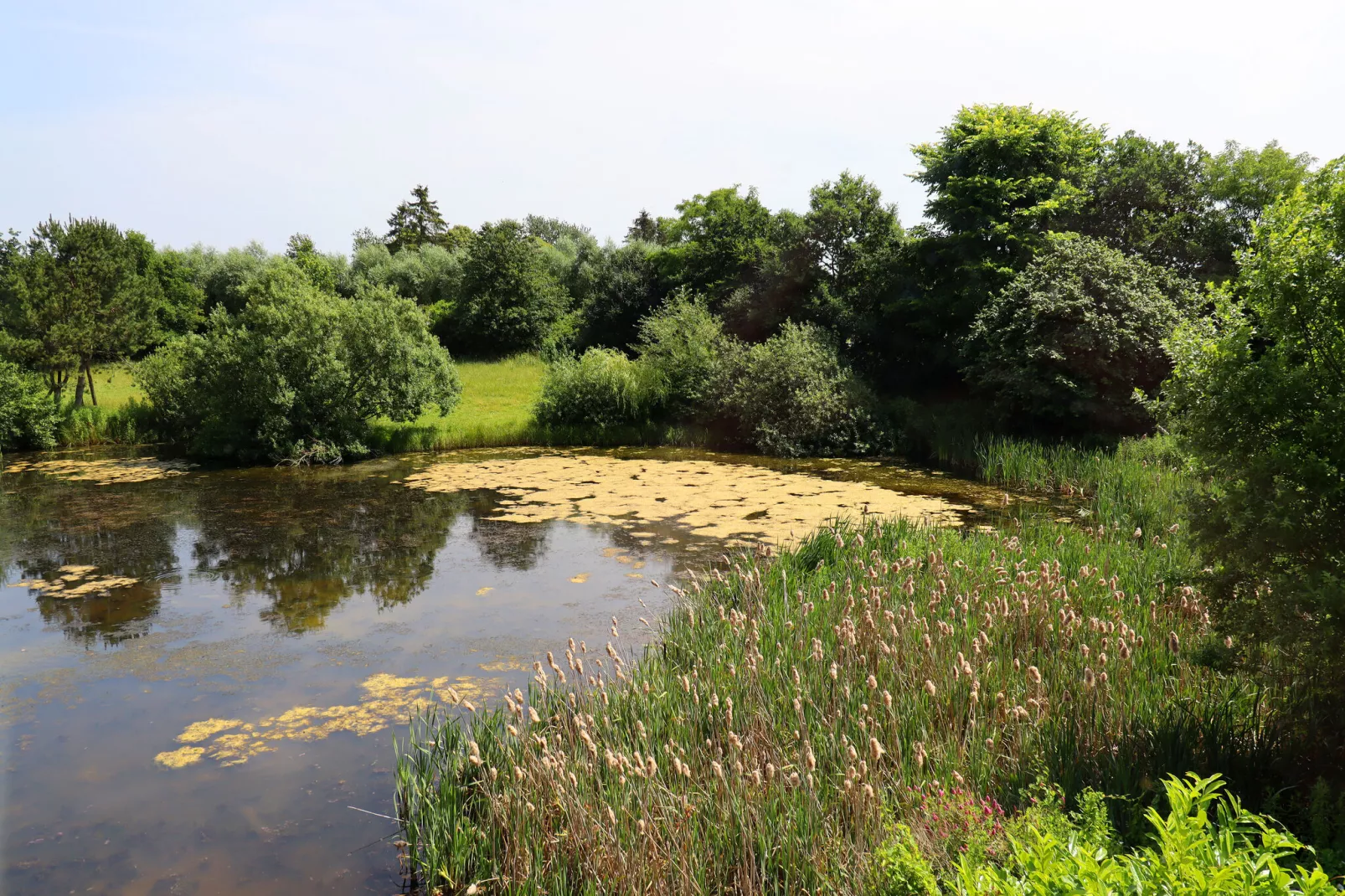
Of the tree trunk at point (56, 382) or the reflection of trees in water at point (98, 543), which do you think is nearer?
the reflection of trees in water at point (98, 543)

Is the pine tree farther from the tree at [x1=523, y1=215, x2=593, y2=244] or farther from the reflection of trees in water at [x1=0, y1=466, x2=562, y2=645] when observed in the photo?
the reflection of trees in water at [x1=0, y1=466, x2=562, y2=645]

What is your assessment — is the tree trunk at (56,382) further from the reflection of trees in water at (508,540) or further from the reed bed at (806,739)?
the reed bed at (806,739)

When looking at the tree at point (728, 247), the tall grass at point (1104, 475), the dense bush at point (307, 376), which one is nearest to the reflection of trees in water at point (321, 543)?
the dense bush at point (307, 376)

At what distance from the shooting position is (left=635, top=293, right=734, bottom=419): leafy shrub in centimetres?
2256

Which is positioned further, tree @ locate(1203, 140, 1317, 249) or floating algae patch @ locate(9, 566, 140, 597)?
tree @ locate(1203, 140, 1317, 249)

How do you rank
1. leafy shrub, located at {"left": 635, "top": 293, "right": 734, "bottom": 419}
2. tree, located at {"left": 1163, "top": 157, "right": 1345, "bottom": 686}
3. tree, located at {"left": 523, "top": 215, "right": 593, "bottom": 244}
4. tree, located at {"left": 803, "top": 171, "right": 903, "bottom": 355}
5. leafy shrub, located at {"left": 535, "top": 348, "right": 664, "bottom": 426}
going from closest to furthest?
tree, located at {"left": 1163, "top": 157, "right": 1345, "bottom": 686}, leafy shrub, located at {"left": 635, "top": 293, "right": 734, "bottom": 419}, leafy shrub, located at {"left": 535, "top": 348, "right": 664, "bottom": 426}, tree, located at {"left": 803, "top": 171, "right": 903, "bottom": 355}, tree, located at {"left": 523, "top": 215, "right": 593, "bottom": 244}

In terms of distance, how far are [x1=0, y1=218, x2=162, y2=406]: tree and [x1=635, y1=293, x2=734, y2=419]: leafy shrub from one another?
17.1m

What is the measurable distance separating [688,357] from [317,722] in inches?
697

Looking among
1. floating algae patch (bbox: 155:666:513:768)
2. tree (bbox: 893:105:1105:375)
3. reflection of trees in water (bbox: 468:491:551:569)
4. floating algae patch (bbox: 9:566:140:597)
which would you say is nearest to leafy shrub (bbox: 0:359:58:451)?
floating algae patch (bbox: 9:566:140:597)

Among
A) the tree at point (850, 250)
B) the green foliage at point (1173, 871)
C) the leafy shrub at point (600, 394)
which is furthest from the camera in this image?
the tree at point (850, 250)

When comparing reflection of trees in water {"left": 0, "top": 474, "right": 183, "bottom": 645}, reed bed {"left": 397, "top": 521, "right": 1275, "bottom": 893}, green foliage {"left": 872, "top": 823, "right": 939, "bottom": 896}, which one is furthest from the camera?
reflection of trees in water {"left": 0, "top": 474, "right": 183, "bottom": 645}

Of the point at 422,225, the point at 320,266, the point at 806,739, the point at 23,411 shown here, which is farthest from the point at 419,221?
the point at 806,739

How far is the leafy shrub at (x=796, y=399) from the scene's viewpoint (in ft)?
66.2

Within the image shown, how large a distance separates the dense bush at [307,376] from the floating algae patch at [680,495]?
308 centimetres
